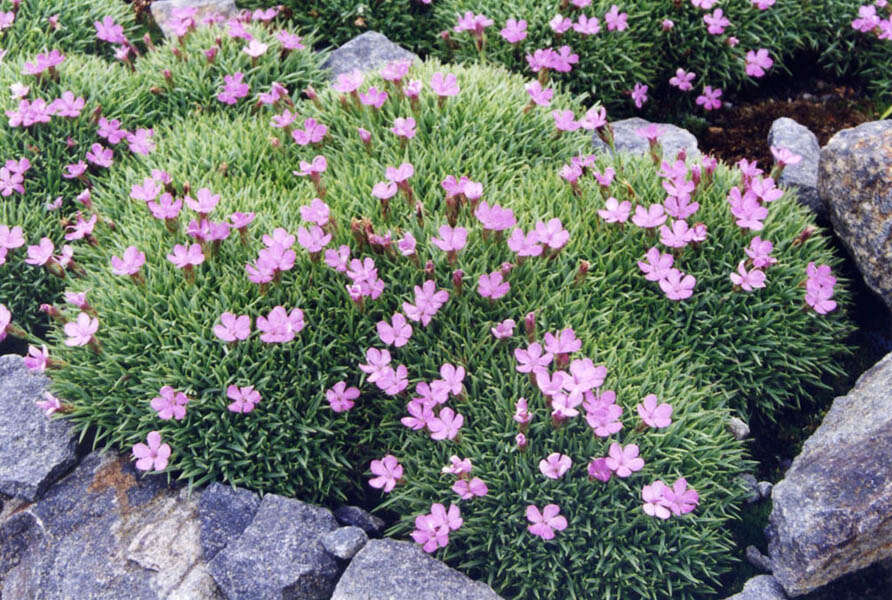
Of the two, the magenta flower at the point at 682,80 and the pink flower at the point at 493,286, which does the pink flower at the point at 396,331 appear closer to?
the pink flower at the point at 493,286

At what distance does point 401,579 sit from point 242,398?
3.02ft

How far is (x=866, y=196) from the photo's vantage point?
12.8 ft

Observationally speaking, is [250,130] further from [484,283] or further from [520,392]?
[520,392]

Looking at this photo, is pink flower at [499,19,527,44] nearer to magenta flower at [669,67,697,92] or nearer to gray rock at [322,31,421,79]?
gray rock at [322,31,421,79]

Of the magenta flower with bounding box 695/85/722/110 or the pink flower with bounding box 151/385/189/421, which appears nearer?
the pink flower with bounding box 151/385/189/421

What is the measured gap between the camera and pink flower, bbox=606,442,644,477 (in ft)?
9.92

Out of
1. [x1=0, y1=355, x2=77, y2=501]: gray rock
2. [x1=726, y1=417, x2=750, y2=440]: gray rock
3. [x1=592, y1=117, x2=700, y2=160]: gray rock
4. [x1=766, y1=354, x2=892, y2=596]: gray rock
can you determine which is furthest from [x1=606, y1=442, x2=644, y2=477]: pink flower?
[x1=0, y1=355, x2=77, y2=501]: gray rock

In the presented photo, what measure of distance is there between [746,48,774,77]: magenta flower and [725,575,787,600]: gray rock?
3225 millimetres

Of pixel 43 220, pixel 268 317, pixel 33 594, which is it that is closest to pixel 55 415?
pixel 33 594

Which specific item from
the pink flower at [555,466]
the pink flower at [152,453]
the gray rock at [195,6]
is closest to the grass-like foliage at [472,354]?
the pink flower at [152,453]

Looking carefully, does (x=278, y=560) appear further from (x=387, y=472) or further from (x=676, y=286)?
(x=676, y=286)

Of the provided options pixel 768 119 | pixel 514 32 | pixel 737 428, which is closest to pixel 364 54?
pixel 514 32

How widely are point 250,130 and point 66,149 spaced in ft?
3.36

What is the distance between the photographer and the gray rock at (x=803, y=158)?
14.7 feet
